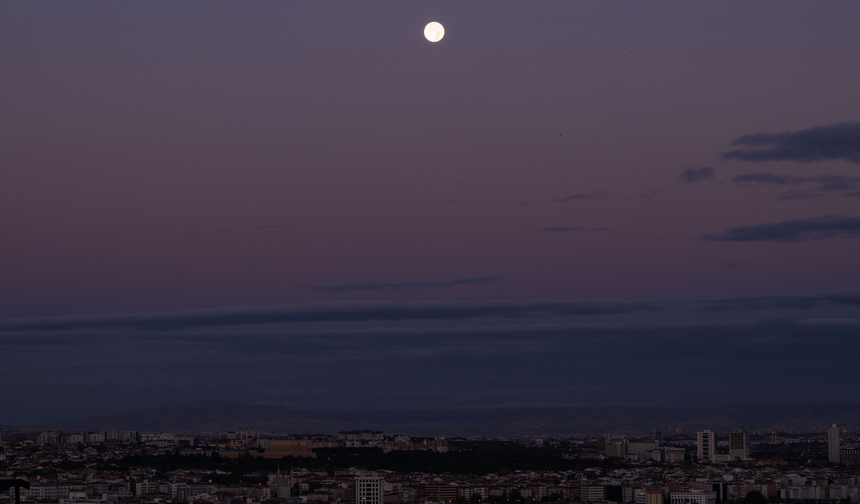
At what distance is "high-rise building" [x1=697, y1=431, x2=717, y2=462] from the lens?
143m

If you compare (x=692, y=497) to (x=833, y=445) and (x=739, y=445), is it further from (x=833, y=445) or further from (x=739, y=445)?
(x=739, y=445)

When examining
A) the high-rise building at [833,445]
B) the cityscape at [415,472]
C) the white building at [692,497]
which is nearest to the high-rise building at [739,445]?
the cityscape at [415,472]

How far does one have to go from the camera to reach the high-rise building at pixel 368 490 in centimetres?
7794

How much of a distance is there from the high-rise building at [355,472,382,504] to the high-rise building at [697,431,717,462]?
69178 millimetres

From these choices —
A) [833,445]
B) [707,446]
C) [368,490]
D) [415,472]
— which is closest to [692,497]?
[368,490]

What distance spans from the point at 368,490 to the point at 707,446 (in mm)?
81438

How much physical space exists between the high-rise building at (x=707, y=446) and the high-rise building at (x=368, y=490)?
69178mm

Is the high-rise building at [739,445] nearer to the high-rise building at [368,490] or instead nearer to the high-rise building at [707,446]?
the high-rise building at [707,446]

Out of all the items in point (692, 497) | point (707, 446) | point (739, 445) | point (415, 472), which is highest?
point (739, 445)

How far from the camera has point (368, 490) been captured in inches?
3095

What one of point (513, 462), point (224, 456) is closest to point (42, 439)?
point (224, 456)

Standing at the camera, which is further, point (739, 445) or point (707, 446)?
point (707, 446)

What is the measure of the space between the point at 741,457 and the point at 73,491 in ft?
279

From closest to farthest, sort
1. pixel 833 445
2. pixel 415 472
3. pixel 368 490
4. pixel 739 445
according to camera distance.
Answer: pixel 368 490, pixel 415 472, pixel 833 445, pixel 739 445
